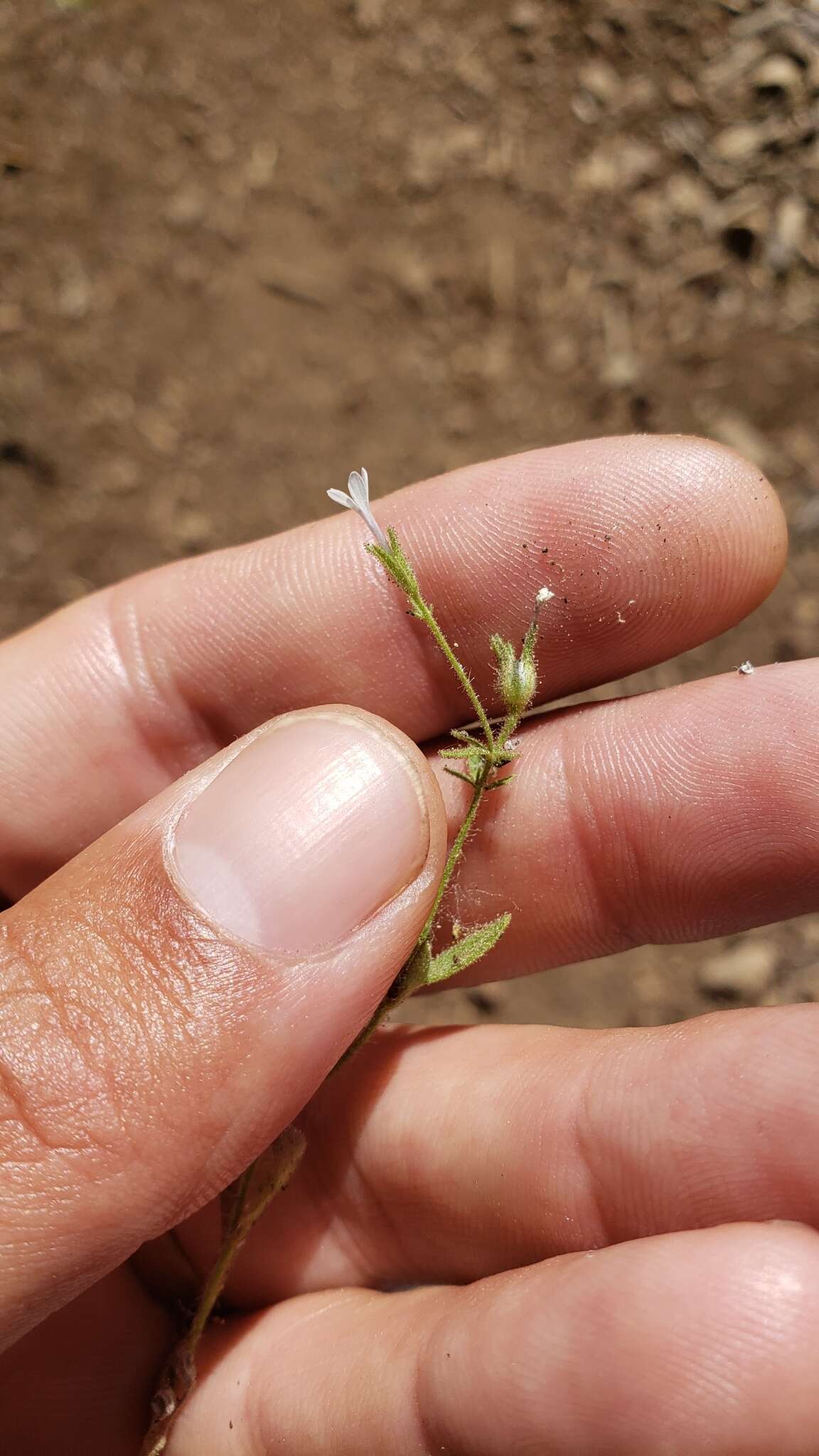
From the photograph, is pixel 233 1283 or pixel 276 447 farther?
pixel 276 447

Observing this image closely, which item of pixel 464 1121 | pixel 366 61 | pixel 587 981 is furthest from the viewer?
pixel 366 61

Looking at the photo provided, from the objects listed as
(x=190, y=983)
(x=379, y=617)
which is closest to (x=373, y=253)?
(x=379, y=617)

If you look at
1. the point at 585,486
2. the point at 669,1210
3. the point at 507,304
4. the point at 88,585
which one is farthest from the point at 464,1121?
the point at 507,304

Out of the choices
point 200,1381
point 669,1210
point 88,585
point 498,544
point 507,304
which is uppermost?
point 507,304

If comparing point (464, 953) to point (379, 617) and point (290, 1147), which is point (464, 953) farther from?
point (379, 617)

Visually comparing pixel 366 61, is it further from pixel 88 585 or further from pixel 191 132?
pixel 88 585
